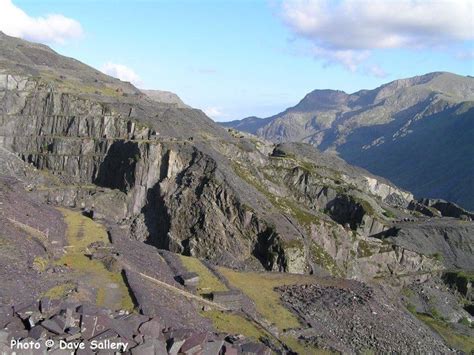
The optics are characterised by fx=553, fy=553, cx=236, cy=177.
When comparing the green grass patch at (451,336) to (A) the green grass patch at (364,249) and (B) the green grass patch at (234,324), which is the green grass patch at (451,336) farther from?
(B) the green grass patch at (234,324)

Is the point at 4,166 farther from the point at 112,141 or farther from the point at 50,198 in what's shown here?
the point at 112,141

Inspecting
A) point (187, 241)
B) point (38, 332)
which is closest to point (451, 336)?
point (187, 241)

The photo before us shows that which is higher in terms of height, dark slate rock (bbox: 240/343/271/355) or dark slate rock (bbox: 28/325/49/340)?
dark slate rock (bbox: 28/325/49/340)

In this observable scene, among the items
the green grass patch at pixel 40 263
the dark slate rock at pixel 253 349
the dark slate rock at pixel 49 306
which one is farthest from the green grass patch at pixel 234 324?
the dark slate rock at pixel 49 306

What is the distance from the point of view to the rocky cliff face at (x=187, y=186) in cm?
7450

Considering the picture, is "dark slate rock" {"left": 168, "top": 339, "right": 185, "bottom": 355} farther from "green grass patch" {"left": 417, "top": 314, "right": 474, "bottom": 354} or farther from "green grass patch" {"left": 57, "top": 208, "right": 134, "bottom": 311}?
"green grass patch" {"left": 417, "top": 314, "right": 474, "bottom": 354}

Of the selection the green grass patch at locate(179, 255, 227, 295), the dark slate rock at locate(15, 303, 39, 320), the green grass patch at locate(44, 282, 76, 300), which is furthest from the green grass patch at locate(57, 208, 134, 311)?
the dark slate rock at locate(15, 303, 39, 320)

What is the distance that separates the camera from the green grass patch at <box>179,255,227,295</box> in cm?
4477

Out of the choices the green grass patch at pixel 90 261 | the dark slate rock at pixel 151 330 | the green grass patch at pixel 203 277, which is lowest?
the green grass patch at pixel 203 277

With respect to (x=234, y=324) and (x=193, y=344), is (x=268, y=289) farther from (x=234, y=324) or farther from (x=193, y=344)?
(x=193, y=344)

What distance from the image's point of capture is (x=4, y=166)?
77375mm

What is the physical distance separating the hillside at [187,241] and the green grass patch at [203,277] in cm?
28

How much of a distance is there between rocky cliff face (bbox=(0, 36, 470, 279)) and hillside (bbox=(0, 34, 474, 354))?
26 centimetres

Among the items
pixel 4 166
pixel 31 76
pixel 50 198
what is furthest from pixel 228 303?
pixel 31 76
